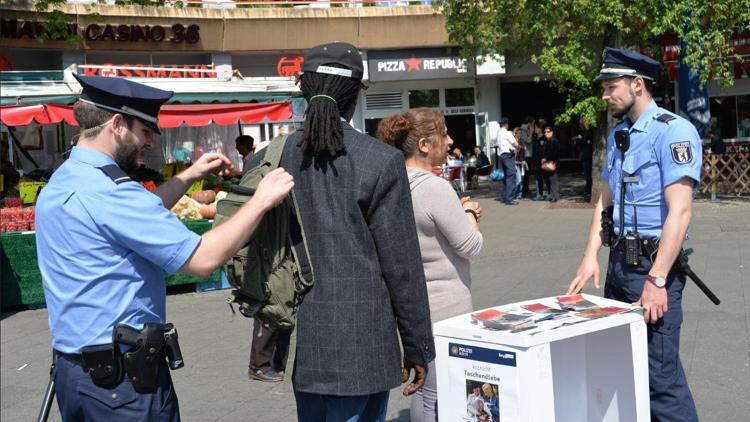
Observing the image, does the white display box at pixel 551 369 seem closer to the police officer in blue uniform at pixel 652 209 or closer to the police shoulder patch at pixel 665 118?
the police officer in blue uniform at pixel 652 209

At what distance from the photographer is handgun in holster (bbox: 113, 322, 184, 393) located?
2.71m

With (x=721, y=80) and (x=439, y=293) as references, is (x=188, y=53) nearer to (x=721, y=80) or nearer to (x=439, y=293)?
(x=721, y=80)

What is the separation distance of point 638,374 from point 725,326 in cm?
411

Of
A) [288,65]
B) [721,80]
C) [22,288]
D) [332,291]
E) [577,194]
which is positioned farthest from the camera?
[288,65]

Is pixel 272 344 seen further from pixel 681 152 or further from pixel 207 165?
pixel 681 152

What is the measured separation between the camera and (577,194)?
20.2 meters

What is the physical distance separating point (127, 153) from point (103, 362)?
2.28 ft

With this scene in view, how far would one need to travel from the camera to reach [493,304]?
28.2 ft

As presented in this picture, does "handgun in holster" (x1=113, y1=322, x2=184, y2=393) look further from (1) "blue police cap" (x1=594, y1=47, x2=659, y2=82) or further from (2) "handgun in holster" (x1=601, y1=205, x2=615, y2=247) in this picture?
(1) "blue police cap" (x1=594, y1=47, x2=659, y2=82)

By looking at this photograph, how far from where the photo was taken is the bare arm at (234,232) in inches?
104

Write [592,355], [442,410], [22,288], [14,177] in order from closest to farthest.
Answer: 1. [442,410]
2. [592,355]
3. [22,288]
4. [14,177]

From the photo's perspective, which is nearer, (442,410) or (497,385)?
(497,385)

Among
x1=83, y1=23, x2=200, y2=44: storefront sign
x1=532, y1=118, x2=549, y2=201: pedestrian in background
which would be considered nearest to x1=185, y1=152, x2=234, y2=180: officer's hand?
x1=532, y1=118, x2=549, y2=201: pedestrian in background

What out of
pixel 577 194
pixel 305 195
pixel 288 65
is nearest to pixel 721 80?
pixel 577 194
